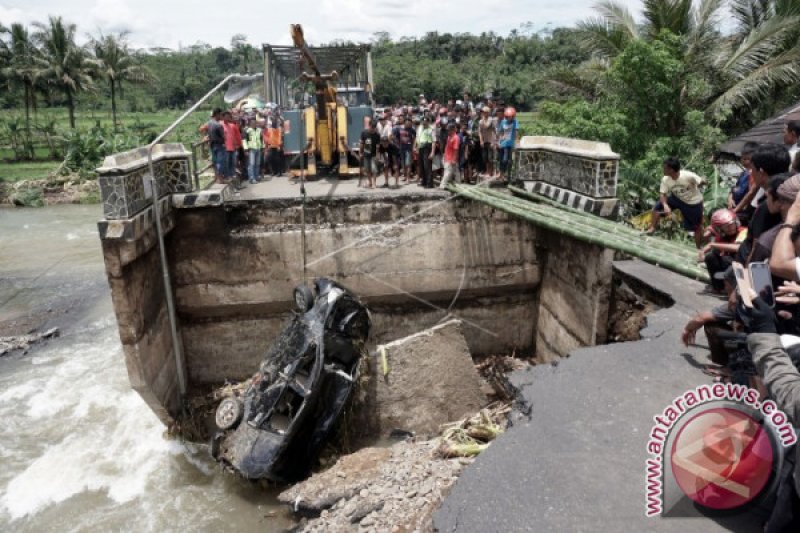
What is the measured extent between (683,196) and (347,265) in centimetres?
504

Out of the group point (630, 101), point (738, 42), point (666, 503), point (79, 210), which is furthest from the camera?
point (79, 210)

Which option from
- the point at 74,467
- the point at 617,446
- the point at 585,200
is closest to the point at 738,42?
the point at 585,200

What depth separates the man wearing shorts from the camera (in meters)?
6.95

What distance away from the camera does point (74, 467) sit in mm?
8539

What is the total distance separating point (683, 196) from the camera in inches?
276

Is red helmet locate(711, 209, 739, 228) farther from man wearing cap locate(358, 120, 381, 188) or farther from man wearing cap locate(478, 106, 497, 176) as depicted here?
man wearing cap locate(358, 120, 381, 188)

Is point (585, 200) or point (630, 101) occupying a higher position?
point (630, 101)

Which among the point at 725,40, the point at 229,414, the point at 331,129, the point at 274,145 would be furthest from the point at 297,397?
the point at 725,40

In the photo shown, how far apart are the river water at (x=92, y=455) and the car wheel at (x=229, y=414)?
84cm

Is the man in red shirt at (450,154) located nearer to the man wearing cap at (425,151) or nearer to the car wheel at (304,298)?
the man wearing cap at (425,151)

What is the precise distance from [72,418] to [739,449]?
1036 cm

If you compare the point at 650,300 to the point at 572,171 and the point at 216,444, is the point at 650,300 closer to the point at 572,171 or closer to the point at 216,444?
the point at 572,171

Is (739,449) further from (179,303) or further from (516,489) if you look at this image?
(179,303)

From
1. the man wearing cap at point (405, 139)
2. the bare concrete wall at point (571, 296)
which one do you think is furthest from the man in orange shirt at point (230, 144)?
the bare concrete wall at point (571, 296)
